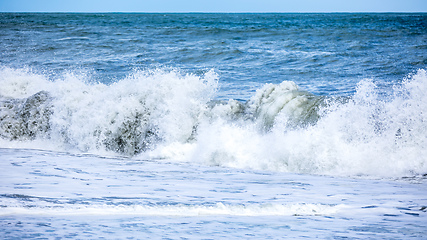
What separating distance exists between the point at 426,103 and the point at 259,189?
3.43m

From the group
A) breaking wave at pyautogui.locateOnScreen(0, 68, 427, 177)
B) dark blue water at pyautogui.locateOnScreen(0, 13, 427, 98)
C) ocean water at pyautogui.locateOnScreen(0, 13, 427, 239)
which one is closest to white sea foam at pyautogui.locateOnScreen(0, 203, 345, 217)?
ocean water at pyautogui.locateOnScreen(0, 13, 427, 239)

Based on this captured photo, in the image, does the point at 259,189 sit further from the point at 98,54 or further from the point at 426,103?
the point at 98,54

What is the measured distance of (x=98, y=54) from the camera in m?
19.5

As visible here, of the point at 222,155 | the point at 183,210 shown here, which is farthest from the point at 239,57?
the point at 183,210

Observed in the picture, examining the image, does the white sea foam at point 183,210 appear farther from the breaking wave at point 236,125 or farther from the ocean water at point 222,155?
the breaking wave at point 236,125

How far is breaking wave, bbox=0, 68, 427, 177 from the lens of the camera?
270 inches

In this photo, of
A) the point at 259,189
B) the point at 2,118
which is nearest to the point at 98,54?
the point at 2,118

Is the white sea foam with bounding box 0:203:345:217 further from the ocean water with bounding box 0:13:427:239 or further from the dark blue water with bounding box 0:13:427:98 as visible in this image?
the dark blue water with bounding box 0:13:427:98

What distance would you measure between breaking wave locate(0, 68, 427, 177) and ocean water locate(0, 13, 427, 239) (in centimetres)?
2

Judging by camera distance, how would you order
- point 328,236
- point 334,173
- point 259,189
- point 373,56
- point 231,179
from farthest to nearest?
point 373,56
point 334,173
point 231,179
point 259,189
point 328,236

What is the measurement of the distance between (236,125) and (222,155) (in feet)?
4.39

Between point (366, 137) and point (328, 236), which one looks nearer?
point (328, 236)

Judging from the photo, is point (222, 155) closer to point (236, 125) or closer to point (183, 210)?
point (236, 125)

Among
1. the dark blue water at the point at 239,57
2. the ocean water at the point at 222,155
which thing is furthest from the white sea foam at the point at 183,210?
the dark blue water at the point at 239,57
